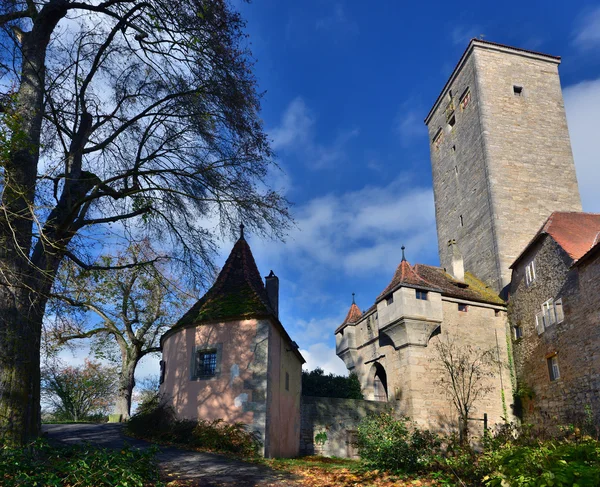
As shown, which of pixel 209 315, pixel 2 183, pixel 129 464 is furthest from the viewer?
pixel 209 315

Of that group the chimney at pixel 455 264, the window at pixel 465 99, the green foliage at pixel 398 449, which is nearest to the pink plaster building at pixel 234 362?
the green foliage at pixel 398 449

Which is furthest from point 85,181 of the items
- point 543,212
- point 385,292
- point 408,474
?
point 543,212

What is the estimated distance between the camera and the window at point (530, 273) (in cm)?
2070

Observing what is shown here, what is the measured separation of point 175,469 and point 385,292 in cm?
1589

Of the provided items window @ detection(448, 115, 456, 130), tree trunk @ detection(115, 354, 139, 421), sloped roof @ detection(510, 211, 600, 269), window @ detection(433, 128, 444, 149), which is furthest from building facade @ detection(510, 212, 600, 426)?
tree trunk @ detection(115, 354, 139, 421)

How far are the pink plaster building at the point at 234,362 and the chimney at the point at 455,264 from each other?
13601 millimetres

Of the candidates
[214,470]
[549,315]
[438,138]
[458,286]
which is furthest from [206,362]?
[438,138]

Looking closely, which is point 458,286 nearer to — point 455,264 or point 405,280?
point 455,264

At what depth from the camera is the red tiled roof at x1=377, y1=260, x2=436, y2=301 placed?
2155 cm

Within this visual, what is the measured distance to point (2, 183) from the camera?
648cm

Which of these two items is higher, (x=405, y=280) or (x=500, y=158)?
(x=500, y=158)

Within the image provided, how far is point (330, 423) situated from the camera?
63.6ft

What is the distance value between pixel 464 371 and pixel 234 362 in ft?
41.5

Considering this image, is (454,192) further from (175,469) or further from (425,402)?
(175,469)
